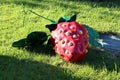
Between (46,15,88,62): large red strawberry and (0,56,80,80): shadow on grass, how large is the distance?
250 mm

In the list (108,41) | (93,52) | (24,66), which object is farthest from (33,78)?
(108,41)

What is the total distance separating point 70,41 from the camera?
5.38 meters

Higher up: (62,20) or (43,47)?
(62,20)

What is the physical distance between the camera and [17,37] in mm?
6359

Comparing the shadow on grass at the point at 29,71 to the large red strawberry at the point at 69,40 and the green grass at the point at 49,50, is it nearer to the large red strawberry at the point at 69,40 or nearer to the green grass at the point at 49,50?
the green grass at the point at 49,50

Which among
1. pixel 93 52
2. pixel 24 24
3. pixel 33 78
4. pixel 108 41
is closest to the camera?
pixel 33 78

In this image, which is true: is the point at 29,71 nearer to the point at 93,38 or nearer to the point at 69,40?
the point at 69,40

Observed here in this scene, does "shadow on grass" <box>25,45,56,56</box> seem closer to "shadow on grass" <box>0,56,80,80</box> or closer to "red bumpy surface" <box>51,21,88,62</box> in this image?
"red bumpy surface" <box>51,21,88,62</box>

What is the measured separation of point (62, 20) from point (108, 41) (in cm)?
95

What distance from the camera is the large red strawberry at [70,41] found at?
5.36 metres

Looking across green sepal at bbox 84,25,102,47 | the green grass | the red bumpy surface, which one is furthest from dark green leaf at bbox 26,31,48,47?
green sepal at bbox 84,25,102,47

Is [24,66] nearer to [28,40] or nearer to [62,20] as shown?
[28,40]

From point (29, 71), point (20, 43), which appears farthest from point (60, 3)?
point (29, 71)

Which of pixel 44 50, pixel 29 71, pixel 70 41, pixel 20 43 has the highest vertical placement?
pixel 70 41
